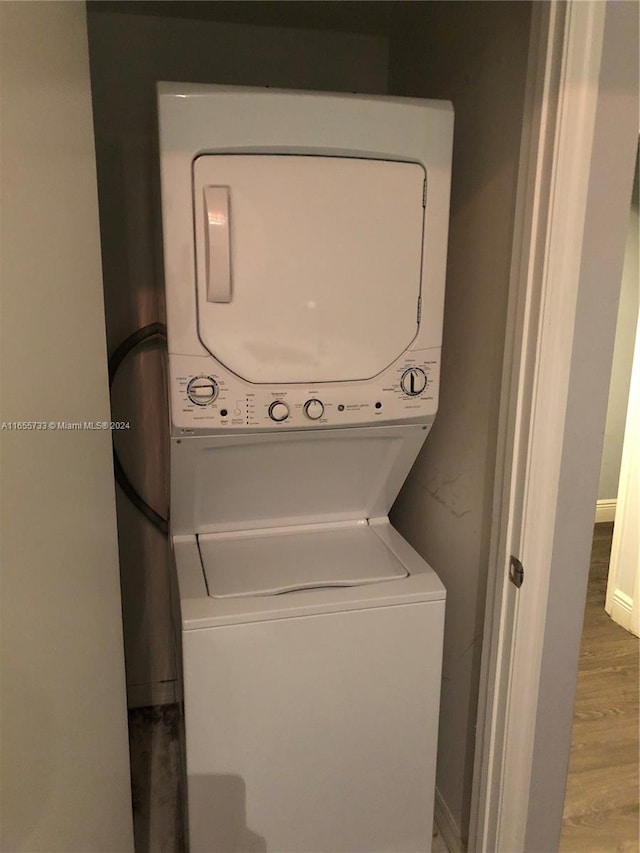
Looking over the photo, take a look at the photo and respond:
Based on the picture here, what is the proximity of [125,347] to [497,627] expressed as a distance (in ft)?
3.95

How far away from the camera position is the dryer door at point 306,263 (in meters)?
1.17

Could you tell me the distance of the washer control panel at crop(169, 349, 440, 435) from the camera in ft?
4.01

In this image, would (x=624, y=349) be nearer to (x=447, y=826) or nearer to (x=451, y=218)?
(x=451, y=218)

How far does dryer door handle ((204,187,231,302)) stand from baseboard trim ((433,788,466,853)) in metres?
1.40

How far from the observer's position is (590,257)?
1.08 metres

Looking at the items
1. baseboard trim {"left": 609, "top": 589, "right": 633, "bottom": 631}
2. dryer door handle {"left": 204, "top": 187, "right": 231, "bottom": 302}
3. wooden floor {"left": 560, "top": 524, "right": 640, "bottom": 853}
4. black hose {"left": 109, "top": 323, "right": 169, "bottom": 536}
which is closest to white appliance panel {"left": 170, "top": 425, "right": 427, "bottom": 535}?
dryer door handle {"left": 204, "top": 187, "right": 231, "bottom": 302}

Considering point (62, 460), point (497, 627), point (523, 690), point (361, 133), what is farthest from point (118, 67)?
point (523, 690)

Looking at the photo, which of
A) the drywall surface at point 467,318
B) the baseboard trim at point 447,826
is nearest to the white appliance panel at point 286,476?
the drywall surface at point 467,318

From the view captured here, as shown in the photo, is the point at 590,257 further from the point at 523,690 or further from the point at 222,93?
the point at 523,690

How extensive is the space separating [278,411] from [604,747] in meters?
1.57

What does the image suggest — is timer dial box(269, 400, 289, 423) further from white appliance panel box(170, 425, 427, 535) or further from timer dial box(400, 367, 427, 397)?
timer dial box(400, 367, 427, 397)

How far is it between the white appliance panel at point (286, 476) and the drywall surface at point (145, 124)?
445 mm

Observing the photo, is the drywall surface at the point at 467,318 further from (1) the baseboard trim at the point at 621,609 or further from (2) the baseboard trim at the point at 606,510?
(2) the baseboard trim at the point at 606,510

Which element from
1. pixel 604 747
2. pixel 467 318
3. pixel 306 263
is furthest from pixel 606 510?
pixel 306 263
